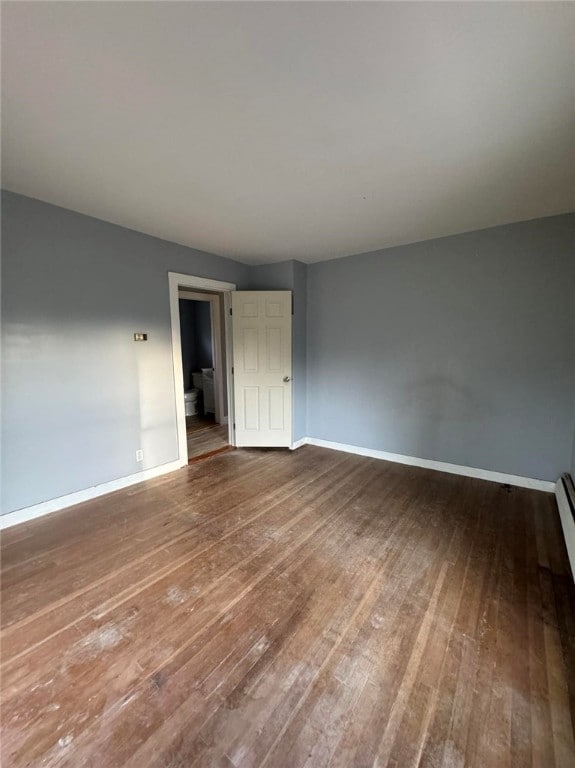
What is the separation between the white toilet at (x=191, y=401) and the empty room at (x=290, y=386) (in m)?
1.97

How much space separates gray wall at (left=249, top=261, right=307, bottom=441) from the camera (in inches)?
158

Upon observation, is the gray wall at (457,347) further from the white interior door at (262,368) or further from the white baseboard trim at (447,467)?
the white interior door at (262,368)

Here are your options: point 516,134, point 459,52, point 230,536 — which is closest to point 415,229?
point 516,134

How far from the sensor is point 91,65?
122 cm

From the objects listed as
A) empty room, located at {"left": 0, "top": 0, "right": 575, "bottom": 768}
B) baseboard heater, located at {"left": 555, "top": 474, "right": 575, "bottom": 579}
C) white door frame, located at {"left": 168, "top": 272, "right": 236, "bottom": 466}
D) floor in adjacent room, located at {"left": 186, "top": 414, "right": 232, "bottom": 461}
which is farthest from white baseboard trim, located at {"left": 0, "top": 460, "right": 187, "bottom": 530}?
baseboard heater, located at {"left": 555, "top": 474, "right": 575, "bottom": 579}

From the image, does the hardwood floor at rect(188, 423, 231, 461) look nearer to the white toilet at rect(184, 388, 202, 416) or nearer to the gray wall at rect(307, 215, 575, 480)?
the white toilet at rect(184, 388, 202, 416)

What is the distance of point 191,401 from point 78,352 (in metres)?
3.24

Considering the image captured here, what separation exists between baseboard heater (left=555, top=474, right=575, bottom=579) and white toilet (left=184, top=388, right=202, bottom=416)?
211 inches

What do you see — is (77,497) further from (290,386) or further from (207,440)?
(290,386)

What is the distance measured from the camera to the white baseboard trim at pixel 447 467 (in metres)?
2.93

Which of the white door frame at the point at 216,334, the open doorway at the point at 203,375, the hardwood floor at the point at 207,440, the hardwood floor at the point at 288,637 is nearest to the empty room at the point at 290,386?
the hardwood floor at the point at 288,637

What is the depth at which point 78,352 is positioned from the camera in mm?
2652

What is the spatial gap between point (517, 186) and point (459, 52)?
1.43 meters

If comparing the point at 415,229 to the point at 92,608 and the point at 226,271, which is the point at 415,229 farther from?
the point at 92,608
